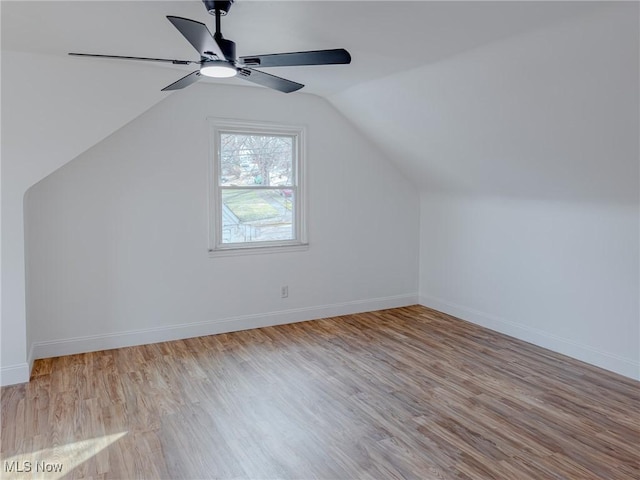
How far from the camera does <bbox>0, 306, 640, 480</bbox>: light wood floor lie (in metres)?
2.54

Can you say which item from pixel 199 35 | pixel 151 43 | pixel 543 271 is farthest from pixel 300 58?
pixel 543 271

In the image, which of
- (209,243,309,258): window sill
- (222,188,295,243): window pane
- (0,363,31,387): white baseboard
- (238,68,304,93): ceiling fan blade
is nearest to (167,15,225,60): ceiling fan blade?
(238,68,304,93): ceiling fan blade

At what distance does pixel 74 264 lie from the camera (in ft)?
13.5

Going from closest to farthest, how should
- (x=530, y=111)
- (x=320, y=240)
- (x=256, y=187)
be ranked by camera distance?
(x=530, y=111), (x=256, y=187), (x=320, y=240)

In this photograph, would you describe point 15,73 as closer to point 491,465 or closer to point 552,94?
point 552,94

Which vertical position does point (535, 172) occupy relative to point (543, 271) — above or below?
above

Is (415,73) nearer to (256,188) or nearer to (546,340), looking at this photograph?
(256,188)

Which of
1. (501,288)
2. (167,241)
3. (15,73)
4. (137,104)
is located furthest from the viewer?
(501,288)

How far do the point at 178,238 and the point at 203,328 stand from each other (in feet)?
2.99

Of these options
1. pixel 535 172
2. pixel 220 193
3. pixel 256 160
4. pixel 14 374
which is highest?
pixel 256 160

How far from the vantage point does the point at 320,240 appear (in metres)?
5.23

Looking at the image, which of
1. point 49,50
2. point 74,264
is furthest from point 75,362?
point 49,50

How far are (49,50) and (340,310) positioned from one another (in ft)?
11.9

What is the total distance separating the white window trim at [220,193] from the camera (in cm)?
459
